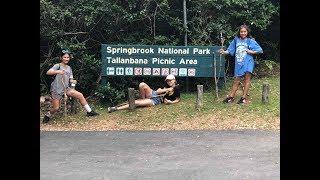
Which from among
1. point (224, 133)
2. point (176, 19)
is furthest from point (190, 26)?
point (224, 133)

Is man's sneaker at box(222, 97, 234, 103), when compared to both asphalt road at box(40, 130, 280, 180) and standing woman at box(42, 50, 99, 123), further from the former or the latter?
standing woman at box(42, 50, 99, 123)

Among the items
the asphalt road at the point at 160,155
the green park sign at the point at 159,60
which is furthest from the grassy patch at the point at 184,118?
the green park sign at the point at 159,60

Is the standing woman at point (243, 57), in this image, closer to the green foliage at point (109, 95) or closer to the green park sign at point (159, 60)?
the green park sign at point (159, 60)

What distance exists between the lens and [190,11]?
11492 mm

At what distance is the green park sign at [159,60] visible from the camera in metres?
10.2

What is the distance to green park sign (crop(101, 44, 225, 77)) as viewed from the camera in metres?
10.2

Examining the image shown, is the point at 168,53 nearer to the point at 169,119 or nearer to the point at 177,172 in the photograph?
the point at 169,119

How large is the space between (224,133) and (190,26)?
13.2 ft

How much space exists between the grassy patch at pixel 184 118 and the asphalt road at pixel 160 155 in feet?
2.03

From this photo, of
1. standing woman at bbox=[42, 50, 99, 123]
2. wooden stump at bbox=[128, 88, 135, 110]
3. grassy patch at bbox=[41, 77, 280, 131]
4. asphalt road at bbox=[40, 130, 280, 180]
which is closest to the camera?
asphalt road at bbox=[40, 130, 280, 180]

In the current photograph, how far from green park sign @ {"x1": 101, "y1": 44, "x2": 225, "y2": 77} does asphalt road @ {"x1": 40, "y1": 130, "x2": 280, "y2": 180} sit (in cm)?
234

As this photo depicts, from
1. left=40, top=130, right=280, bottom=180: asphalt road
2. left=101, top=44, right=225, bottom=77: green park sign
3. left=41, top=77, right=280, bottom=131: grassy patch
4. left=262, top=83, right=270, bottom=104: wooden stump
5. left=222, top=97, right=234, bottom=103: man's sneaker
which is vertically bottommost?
left=40, top=130, right=280, bottom=180: asphalt road

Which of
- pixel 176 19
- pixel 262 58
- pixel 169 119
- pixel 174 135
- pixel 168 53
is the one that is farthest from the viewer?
pixel 262 58

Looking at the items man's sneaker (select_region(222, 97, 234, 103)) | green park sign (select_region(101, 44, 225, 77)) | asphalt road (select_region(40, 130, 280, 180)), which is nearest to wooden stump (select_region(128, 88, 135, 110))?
green park sign (select_region(101, 44, 225, 77))
